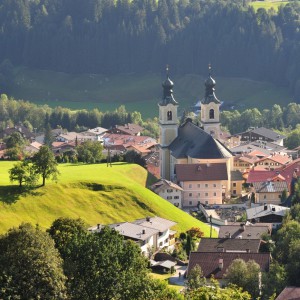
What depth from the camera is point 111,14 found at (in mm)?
192500

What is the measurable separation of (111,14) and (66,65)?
1509cm

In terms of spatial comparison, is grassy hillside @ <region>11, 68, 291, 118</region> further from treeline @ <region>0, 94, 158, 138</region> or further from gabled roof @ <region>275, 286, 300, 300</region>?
gabled roof @ <region>275, 286, 300, 300</region>

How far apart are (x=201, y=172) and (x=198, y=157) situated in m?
3.09

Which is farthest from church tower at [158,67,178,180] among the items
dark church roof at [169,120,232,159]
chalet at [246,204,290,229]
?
chalet at [246,204,290,229]

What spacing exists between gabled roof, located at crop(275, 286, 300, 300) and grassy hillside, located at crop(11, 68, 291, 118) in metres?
102

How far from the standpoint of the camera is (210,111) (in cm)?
8612

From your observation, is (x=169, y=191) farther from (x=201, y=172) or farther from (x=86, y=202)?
(x=86, y=202)

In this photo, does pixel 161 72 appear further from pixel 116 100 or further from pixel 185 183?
pixel 185 183

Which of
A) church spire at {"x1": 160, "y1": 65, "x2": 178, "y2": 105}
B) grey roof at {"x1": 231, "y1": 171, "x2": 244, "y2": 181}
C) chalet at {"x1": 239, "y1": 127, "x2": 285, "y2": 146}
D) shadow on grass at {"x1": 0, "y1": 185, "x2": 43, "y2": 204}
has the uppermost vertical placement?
church spire at {"x1": 160, "y1": 65, "x2": 178, "y2": 105}

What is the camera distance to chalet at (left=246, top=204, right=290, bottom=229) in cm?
6419

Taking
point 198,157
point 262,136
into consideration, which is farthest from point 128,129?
point 198,157

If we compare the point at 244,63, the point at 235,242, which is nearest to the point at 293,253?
the point at 235,242

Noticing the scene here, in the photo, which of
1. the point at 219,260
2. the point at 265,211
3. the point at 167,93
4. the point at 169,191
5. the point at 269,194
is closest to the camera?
the point at 219,260

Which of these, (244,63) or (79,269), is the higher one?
(244,63)
